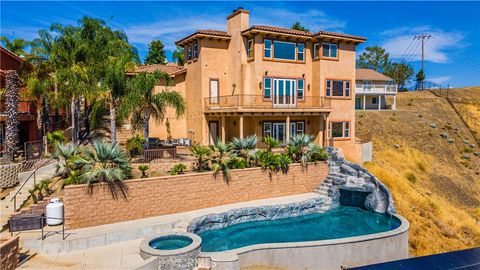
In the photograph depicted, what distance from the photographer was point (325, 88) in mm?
29219

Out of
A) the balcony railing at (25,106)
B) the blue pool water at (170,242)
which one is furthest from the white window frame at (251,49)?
the balcony railing at (25,106)

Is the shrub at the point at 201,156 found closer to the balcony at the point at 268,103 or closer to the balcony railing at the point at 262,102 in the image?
the balcony at the point at 268,103

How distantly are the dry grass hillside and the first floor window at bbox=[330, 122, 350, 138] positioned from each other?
341 cm

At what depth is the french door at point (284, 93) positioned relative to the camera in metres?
27.7

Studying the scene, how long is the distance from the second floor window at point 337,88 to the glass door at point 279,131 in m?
4.78

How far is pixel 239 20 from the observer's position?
2762 centimetres

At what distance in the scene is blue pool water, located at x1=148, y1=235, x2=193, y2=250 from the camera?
14.1 meters

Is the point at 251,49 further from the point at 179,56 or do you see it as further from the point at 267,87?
the point at 179,56

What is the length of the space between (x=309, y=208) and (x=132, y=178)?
35.2ft

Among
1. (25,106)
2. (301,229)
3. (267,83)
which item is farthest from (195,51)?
(301,229)

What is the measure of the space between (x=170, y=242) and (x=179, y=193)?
4565mm

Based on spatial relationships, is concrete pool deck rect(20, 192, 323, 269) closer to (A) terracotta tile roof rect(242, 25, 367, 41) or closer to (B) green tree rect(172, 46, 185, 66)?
(A) terracotta tile roof rect(242, 25, 367, 41)

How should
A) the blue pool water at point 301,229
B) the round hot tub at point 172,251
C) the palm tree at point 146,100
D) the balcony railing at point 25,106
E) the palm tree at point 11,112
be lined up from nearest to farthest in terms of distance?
the round hot tub at point 172,251 → the blue pool water at point 301,229 → the palm tree at point 11,112 → the palm tree at point 146,100 → the balcony railing at point 25,106

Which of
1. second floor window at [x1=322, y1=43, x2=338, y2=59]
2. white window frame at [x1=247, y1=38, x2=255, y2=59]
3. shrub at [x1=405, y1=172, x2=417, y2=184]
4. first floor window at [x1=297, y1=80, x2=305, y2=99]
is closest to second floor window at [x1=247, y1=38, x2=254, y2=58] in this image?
white window frame at [x1=247, y1=38, x2=255, y2=59]
